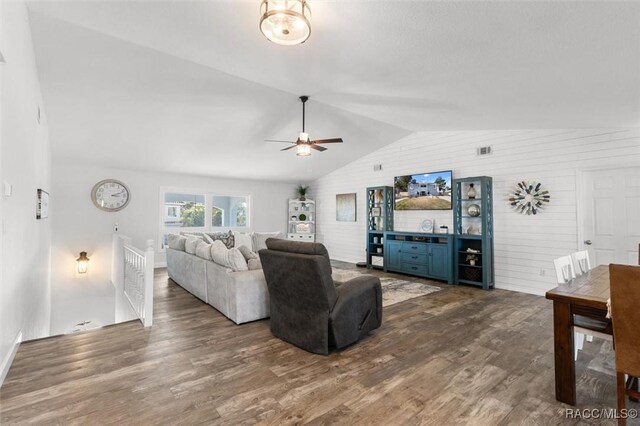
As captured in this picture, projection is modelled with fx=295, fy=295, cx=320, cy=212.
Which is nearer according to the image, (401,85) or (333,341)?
(333,341)

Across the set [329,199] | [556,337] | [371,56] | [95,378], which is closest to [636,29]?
[371,56]

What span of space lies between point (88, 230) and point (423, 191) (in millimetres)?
7354

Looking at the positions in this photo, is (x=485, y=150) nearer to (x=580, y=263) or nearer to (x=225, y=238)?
(x=580, y=263)

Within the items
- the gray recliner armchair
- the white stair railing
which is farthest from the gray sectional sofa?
the white stair railing

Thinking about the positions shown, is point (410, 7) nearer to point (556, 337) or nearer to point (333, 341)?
point (556, 337)

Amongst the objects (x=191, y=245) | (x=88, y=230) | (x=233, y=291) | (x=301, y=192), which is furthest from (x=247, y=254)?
(x=301, y=192)

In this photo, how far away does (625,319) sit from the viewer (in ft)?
5.32

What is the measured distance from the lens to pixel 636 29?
1.93 m

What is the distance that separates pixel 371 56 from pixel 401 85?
840 millimetres

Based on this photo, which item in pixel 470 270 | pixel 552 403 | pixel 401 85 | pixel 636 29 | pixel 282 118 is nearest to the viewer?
pixel 636 29

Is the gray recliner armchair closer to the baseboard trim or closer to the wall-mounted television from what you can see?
the baseboard trim

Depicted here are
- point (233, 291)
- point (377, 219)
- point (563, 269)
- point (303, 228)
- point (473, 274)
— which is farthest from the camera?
point (303, 228)

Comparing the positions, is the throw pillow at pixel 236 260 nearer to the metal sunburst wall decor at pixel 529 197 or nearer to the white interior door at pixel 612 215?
the metal sunburst wall decor at pixel 529 197

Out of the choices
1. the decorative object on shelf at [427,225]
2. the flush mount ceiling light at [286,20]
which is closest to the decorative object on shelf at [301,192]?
the decorative object on shelf at [427,225]
